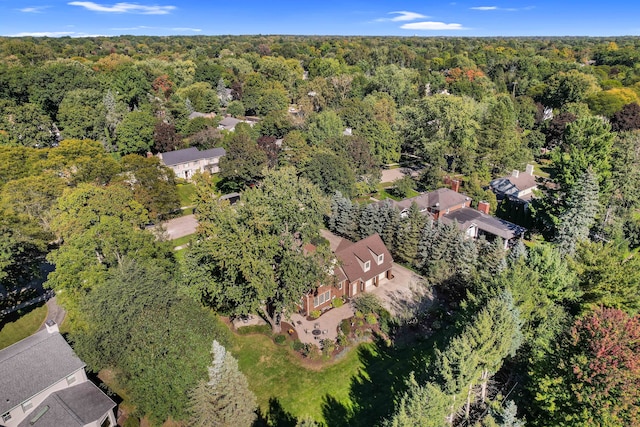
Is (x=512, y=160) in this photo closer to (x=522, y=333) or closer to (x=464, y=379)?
(x=522, y=333)

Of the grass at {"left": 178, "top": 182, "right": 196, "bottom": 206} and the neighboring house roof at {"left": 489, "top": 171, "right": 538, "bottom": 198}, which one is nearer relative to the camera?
the neighboring house roof at {"left": 489, "top": 171, "right": 538, "bottom": 198}

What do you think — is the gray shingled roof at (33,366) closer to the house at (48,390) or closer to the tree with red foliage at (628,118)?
the house at (48,390)

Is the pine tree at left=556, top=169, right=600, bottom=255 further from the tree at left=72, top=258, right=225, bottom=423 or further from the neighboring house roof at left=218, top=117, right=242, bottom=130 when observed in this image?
the neighboring house roof at left=218, top=117, right=242, bottom=130

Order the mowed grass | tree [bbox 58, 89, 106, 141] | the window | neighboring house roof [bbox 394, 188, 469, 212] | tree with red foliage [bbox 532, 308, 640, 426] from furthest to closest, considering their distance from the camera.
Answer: tree [bbox 58, 89, 106, 141]
neighboring house roof [bbox 394, 188, 469, 212]
the window
the mowed grass
tree with red foliage [bbox 532, 308, 640, 426]

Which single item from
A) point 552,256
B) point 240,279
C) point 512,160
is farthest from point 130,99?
point 552,256

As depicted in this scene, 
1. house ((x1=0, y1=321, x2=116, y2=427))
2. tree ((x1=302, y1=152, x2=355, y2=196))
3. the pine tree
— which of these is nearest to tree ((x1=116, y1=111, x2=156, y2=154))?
tree ((x1=302, y1=152, x2=355, y2=196))

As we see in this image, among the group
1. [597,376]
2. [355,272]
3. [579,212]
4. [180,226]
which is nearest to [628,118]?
[579,212]

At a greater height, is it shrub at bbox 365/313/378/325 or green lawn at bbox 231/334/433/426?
shrub at bbox 365/313/378/325

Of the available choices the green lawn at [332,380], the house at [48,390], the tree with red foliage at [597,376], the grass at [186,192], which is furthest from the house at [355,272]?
the grass at [186,192]
